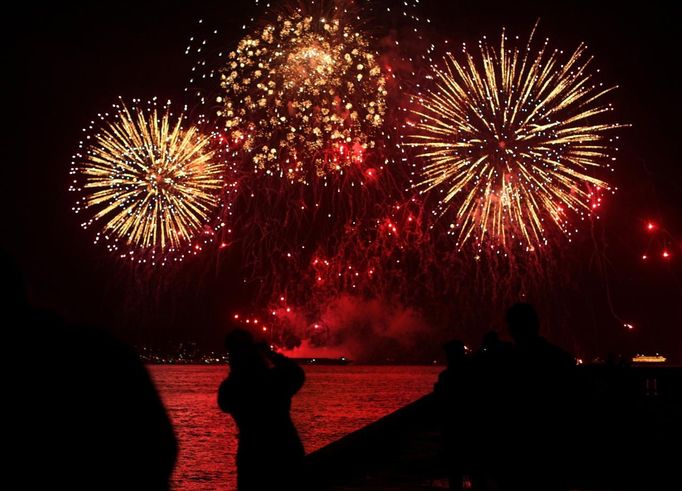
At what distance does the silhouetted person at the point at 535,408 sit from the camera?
18.7ft

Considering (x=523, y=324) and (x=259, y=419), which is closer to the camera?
(x=523, y=324)

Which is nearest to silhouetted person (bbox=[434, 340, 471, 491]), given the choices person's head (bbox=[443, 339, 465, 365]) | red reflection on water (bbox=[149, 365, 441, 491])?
person's head (bbox=[443, 339, 465, 365])

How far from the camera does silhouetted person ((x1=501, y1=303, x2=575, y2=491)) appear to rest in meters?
5.71

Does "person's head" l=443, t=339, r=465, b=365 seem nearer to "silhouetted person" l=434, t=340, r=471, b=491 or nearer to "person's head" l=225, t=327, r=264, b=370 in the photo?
"silhouetted person" l=434, t=340, r=471, b=491

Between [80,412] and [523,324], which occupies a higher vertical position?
[523,324]

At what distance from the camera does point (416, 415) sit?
64.5ft

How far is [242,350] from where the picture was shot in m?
6.70

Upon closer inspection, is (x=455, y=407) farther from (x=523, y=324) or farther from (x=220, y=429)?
(x=220, y=429)

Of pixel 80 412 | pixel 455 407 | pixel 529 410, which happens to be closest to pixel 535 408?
pixel 529 410

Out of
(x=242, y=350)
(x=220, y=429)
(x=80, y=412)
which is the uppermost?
(x=242, y=350)

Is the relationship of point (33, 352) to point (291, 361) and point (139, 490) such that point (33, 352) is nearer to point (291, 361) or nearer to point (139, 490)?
point (139, 490)

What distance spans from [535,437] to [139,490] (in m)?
3.83

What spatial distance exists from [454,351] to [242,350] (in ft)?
14.8

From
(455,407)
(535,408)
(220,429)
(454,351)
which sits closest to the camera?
(535,408)
